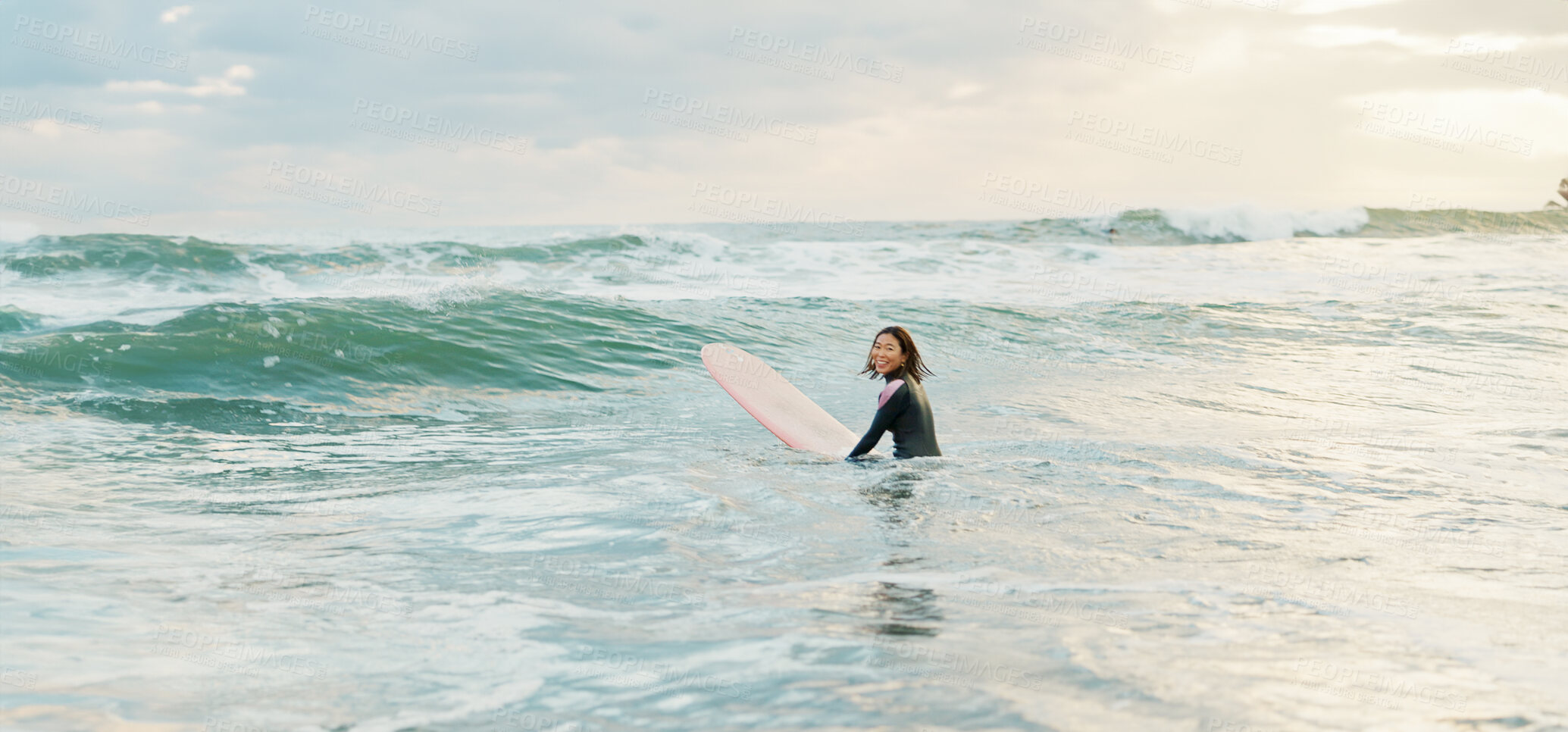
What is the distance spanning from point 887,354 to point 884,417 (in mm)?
367

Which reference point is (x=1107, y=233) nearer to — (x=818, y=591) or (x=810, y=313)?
(x=810, y=313)

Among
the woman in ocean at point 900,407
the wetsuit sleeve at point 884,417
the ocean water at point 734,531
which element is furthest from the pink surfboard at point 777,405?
the woman in ocean at point 900,407

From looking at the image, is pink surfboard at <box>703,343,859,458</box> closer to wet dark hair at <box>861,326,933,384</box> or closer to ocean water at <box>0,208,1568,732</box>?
ocean water at <box>0,208,1568,732</box>

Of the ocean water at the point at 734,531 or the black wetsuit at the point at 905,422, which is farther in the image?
the black wetsuit at the point at 905,422

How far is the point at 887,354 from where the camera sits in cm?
568

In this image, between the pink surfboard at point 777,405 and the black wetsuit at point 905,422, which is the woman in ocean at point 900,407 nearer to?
the black wetsuit at point 905,422

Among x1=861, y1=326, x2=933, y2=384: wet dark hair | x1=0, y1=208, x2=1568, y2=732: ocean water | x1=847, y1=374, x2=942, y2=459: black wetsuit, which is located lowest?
x1=0, y1=208, x2=1568, y2=732: ocean water

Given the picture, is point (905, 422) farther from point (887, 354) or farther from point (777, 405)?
point (777, 405)

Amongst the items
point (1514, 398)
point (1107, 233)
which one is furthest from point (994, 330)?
point (1107, 233)

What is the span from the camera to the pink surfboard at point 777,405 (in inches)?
253

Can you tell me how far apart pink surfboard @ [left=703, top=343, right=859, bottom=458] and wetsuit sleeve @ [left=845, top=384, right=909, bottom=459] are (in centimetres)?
51

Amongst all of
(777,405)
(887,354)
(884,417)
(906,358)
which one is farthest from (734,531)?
(777,405)

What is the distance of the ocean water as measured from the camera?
8.07 feet

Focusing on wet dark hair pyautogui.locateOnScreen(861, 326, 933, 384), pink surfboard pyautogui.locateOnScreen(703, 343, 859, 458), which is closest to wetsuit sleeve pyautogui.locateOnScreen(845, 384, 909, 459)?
wet dark hair pyautogui.locateOnScreen(861, 326, 933, 384)
